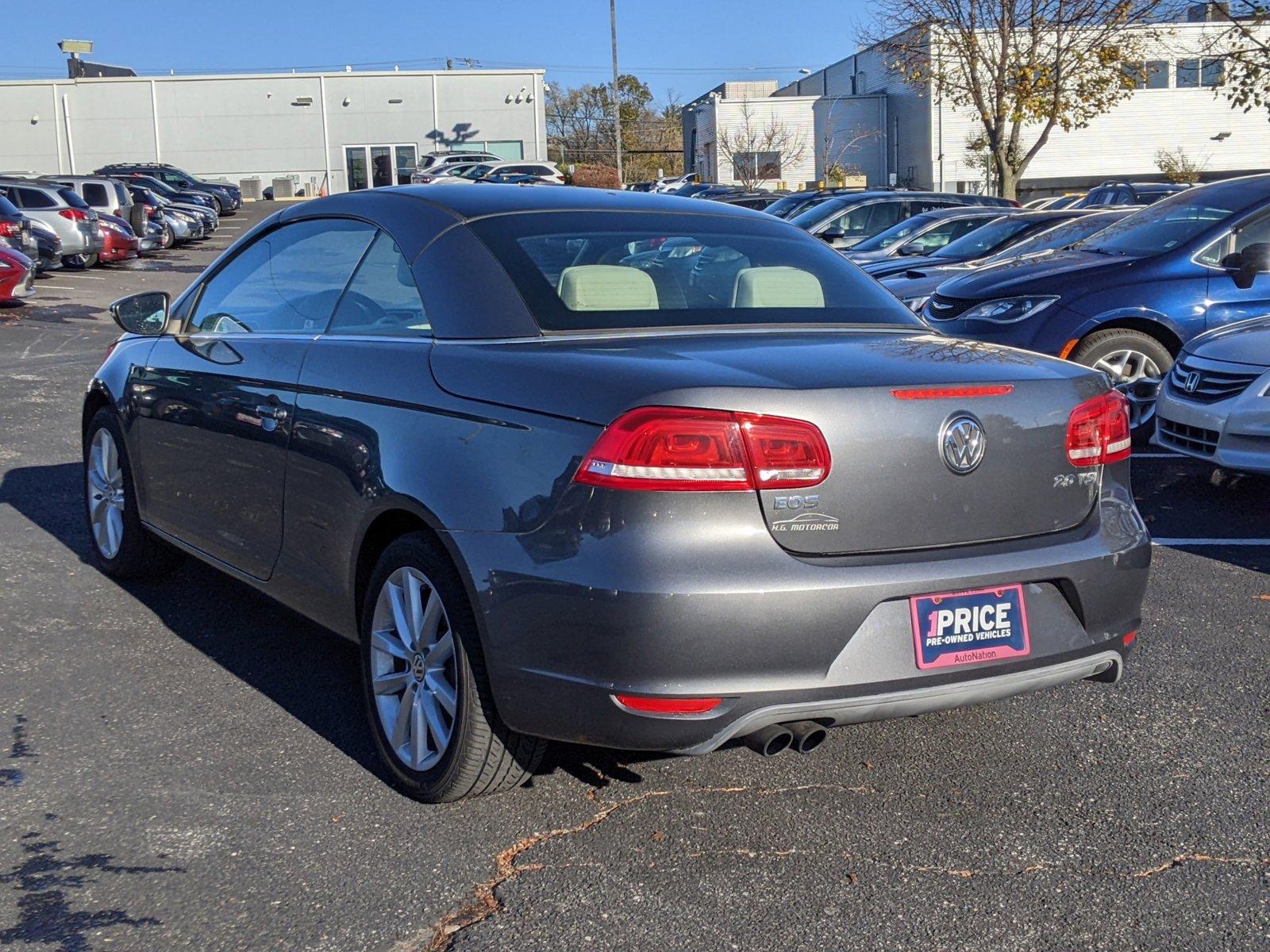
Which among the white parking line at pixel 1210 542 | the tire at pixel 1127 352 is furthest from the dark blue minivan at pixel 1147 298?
the white parking line at pixel 1210 542

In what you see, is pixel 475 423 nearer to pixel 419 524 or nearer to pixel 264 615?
pixel 419 524

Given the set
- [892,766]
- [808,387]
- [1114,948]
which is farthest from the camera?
[892,766]

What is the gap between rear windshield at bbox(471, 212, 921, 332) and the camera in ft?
12.3

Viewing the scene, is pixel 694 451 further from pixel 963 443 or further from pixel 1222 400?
pixel 1222 400

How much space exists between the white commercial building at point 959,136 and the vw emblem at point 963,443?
4774 centimetres

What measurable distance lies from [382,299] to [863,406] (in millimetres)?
1586

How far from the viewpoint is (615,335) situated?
3.63 m

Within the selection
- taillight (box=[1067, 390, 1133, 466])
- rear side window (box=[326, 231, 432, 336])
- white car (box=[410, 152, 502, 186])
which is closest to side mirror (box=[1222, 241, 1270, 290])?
taillight (box=[1067, 390, 1133, 466])

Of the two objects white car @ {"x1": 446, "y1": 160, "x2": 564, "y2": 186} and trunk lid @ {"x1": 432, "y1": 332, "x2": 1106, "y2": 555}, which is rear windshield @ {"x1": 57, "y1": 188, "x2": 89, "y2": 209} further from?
trunk lid @ {"x1": 432, "y1": 332, "x2": 1106, "y2": 555}

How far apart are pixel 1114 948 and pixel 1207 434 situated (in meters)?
4.79

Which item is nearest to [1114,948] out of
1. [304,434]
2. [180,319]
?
[304,434]

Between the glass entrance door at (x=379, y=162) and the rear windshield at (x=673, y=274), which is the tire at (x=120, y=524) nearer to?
the rear windshield at (x=673, y=274)

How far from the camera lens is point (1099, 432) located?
3.55m

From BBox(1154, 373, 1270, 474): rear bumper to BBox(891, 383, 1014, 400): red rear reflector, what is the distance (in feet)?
13.2
